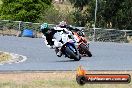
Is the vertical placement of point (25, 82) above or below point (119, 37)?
above

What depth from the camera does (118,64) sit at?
19.7 m

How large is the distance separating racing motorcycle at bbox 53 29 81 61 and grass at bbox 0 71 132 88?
17.0 feet

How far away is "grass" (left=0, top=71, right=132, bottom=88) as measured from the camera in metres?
12.7

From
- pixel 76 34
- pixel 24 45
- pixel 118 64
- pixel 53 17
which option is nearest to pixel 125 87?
pixel 118 64

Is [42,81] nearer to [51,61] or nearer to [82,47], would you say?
[51,61]

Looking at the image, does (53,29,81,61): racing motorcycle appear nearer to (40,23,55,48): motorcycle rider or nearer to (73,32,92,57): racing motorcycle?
(40,23,55,48): motorcycle rider

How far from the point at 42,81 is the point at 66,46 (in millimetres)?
8198

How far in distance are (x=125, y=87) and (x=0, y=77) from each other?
3.90 metres

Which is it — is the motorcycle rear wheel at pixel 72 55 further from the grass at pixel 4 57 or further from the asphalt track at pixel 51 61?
the grass at pixel 4 57

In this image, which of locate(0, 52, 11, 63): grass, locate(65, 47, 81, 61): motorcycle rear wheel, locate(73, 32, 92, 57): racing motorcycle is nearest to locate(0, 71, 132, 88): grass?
locate(65, 47, 81, 61): motorcycle rear wheel

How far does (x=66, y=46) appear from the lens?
21.8 m

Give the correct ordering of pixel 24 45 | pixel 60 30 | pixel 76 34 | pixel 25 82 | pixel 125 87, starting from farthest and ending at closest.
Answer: pixel 24 45, pixel 76 34, pixel 60 30, pixel 25 82, pixel 125 87

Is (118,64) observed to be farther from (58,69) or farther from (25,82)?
(25,82)

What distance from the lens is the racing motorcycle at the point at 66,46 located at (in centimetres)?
2153
